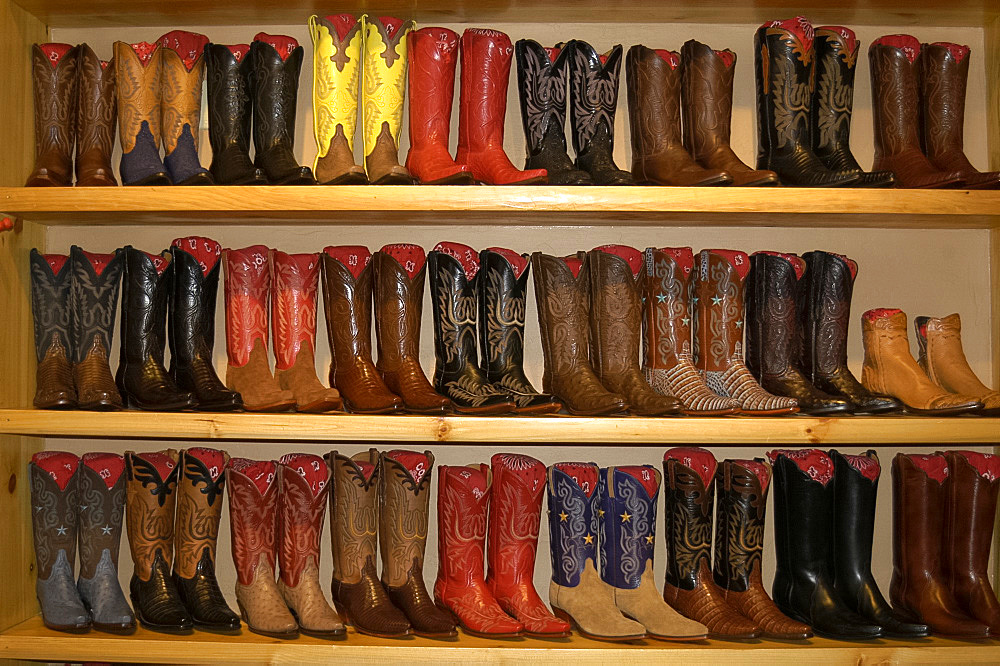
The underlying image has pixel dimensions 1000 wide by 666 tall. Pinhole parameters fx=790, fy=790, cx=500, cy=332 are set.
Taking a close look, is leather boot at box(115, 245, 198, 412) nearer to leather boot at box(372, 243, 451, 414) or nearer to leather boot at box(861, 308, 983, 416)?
leather boot at box(372, 243, 451, 414)

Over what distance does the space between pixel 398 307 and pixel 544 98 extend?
0.76 metres

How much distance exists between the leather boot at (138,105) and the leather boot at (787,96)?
178cm

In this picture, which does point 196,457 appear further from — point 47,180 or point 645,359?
point 645,359

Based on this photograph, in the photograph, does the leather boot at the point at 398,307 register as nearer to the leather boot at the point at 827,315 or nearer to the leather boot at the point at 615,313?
the leather boot at the point at 615,313

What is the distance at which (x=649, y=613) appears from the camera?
219 cm

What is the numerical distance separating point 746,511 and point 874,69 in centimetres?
140

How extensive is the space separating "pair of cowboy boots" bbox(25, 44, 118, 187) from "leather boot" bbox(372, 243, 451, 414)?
33.6 inches

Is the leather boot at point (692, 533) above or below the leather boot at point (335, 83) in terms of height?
below

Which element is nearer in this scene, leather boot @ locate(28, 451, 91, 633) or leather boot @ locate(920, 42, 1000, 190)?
leather boot @ locate(28, 451, 91, 633)

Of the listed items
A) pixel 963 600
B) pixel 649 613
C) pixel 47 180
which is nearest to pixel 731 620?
pixel 649 613

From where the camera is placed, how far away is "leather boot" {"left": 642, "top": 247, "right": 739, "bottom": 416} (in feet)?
7.63

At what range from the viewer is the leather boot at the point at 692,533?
87.7 inches

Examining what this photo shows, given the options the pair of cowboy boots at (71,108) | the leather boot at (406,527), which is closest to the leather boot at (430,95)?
the leather boot at (406,527)

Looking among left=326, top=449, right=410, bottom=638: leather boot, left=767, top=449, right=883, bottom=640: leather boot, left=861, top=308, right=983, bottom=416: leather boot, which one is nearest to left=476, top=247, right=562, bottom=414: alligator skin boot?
left=326, top=449, right=410, bottom=638: leather boot
